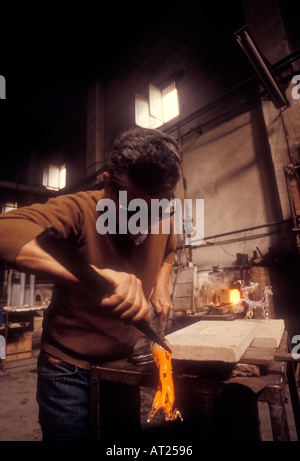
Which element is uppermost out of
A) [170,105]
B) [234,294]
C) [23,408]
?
[170,105]

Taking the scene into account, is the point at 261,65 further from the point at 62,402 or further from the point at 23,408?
the point at 23,408

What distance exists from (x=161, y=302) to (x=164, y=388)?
0.53m

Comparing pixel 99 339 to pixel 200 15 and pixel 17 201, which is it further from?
pixel 17 201

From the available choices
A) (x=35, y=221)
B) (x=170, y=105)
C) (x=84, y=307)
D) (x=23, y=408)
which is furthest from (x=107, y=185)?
(x=170, y=105)

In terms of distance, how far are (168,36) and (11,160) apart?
35.1 feet

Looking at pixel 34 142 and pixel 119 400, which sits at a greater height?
pixel 34 142

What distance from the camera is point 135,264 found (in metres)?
1.56

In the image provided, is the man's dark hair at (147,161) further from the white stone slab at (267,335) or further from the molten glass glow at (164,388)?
the white stone slab at (267,335)

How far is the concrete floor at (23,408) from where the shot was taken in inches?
125

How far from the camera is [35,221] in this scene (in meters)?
1.03

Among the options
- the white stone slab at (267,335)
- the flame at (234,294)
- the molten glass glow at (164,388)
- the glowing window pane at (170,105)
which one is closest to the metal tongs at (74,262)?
the molten glass glow at (164,388)

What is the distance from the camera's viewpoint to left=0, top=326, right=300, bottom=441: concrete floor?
3.18 meters

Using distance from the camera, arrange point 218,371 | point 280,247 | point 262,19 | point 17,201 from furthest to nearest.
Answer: point 17,201 → point 262,19 → point 280,247 → point 218,371
